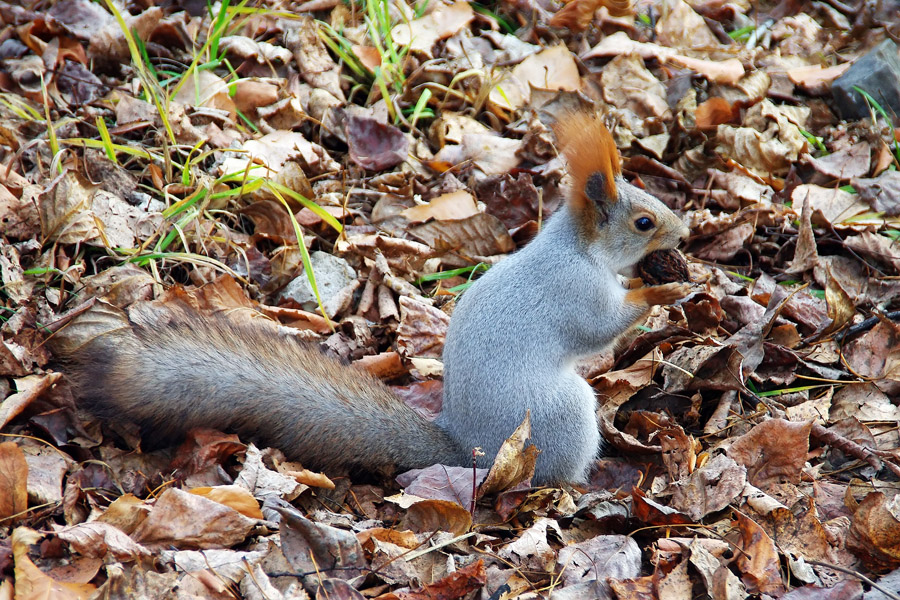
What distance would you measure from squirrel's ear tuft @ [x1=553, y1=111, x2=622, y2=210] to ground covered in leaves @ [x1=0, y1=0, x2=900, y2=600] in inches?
25.8

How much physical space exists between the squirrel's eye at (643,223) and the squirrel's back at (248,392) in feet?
3.16

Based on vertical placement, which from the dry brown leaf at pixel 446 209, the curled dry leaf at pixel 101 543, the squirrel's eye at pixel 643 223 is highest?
the squirrel's eye at pixel 643 223

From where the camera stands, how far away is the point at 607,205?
8.42 feet

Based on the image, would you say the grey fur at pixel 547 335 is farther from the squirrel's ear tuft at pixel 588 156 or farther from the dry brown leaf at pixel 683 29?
the dry brown leaf at pixel 683 29

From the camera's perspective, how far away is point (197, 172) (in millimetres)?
3092

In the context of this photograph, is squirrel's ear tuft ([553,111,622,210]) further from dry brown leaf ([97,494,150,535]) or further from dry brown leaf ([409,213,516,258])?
dry brown leaf ([97,494,150,535])

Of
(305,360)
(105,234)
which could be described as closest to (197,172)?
(105,234)

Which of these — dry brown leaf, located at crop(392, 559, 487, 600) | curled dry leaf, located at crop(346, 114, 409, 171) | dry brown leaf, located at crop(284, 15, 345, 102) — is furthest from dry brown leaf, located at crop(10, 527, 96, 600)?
dry brown leaf, located at crop(284, 15, 345, 102)

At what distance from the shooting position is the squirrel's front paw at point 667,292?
253cm

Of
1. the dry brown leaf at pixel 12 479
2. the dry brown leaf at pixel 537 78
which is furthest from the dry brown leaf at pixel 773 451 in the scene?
the dry brown leaf at pixel 537 78

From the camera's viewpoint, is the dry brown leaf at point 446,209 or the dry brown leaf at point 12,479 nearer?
the dry brown leaf at point 12,479

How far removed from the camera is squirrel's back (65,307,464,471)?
1998 mm

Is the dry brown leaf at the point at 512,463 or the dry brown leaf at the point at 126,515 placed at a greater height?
the dry brown leaf at the point at 126,515

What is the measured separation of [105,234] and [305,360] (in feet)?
3.22
